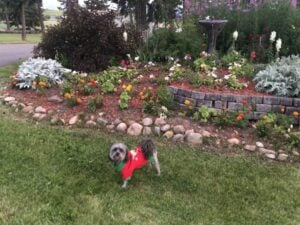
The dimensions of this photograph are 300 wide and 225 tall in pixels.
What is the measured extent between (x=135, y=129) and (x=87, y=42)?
12.3 feet

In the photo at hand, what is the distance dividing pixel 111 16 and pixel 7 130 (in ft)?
14.0

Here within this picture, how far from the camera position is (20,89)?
7.40 metres

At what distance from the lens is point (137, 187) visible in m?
4.20

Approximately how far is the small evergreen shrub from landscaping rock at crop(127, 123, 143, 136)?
316 centimetres

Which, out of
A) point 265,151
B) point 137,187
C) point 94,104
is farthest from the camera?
point 94,104

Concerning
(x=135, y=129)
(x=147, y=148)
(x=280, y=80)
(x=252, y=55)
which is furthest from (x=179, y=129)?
(x=252, y=55)

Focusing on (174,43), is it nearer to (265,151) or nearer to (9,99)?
(9,99)

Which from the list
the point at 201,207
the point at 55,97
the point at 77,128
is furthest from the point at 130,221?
the point at 55,97

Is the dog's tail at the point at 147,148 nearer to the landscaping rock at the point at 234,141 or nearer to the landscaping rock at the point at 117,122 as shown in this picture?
the landscaping rock at the point at 234,141

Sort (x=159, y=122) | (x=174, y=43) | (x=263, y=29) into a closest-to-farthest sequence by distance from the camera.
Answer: (x=159, y=122) < (x=263, y=29) < (x=174, y=43)

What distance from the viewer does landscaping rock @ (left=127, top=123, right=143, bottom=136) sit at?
549 centimetres

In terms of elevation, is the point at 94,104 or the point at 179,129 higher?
the point at 94,104

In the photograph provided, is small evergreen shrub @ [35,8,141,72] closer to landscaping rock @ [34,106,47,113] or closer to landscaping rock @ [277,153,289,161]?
landscaping rock @ [34,106,47,113]

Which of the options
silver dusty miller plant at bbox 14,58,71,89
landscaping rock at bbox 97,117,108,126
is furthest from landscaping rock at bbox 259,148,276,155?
silver dusty miller plant at bbox 14,58,71,89
